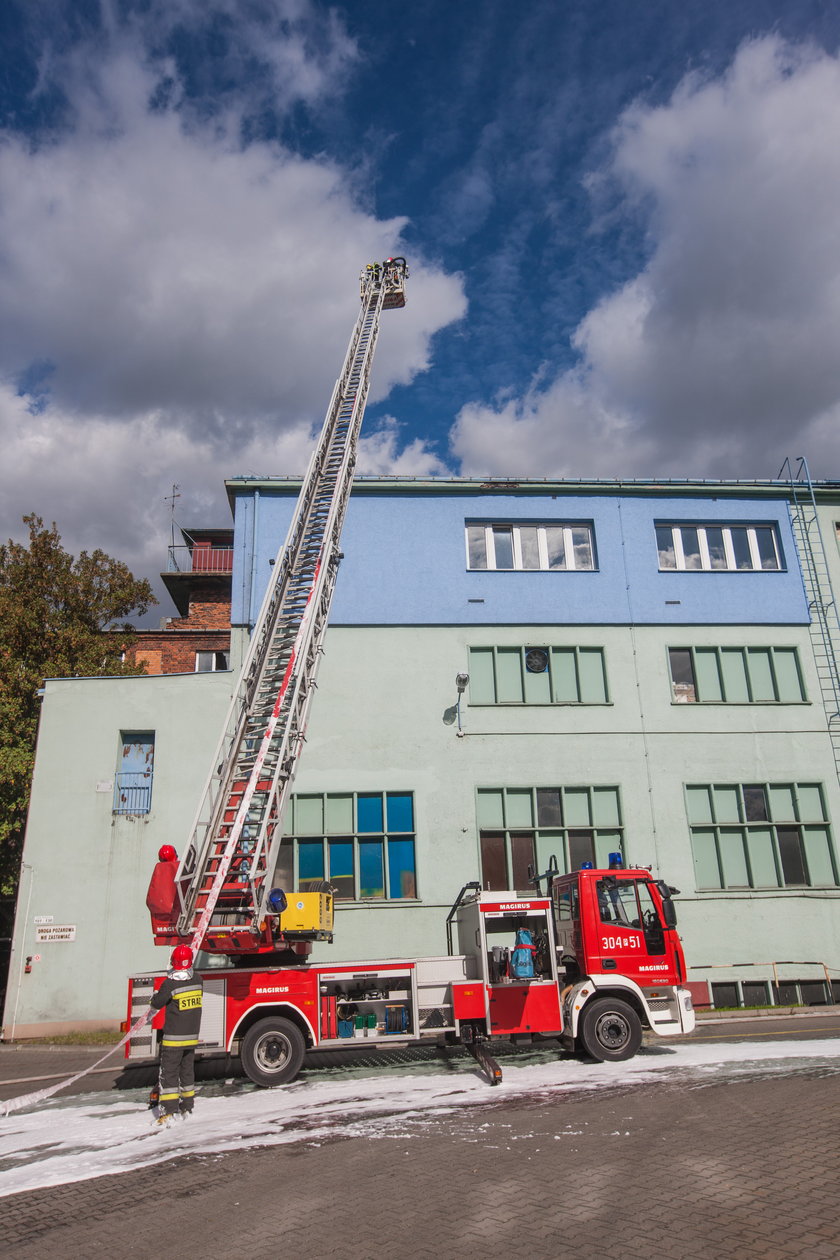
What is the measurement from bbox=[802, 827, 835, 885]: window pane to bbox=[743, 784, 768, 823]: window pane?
3.34 ft

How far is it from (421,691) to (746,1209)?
48.1 feet

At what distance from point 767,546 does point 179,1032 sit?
18.7 metres

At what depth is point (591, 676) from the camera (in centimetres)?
2056

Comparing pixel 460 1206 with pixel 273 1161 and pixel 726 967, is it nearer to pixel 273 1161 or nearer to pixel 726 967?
pixel 273 1161

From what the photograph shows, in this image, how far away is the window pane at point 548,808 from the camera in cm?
1933

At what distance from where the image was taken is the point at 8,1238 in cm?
580

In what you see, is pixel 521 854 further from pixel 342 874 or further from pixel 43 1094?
pixel 43 1094

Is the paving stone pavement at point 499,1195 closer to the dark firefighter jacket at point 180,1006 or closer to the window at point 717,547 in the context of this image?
the dark firefighter jacket at point 180,1006

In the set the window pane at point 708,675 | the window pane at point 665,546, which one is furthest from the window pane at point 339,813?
the window pane at point 665,546

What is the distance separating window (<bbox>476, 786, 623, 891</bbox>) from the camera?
1906 cm

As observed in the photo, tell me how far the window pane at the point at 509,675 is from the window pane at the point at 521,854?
3.08 m

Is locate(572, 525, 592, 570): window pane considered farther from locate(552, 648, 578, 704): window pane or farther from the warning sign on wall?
the warning sign on wall

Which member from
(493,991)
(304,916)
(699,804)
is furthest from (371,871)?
(699,804)

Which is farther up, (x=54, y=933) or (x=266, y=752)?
(x=266, y=752)
